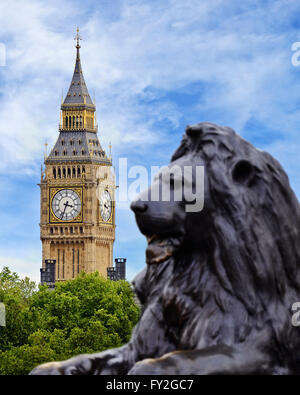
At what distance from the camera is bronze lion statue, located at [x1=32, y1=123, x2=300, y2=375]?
4.93 meters

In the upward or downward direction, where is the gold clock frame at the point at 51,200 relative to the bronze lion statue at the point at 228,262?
upward

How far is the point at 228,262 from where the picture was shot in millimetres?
4957

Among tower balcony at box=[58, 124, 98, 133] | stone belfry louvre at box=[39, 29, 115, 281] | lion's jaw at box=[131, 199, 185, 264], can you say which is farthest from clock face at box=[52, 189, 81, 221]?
lion's jaw at box=[131, 199, 185, 264]

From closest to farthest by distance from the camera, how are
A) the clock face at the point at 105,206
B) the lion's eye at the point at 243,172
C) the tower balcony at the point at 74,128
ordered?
1. the lion's eye at the point at 243,172
2. the clock face at the point at 105,206
3. the tower balcony at the point at 74,128

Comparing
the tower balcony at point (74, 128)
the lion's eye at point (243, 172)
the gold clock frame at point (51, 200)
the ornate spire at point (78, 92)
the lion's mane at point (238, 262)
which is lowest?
Result: the lion's mane at point (238, 262)

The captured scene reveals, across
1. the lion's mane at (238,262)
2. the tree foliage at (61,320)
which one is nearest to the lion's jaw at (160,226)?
the lion's mane at (238,262)

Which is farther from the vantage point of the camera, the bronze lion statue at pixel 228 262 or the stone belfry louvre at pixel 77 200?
the stone belfry louvre at pixel 77 200

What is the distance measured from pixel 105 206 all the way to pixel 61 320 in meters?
53.4

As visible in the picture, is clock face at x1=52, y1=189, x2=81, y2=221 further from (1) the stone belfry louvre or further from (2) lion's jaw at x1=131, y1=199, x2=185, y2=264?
(2) lion's jaw at x1=131, y1=199, x2=185, y2=264

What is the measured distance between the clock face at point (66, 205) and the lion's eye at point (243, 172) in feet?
324

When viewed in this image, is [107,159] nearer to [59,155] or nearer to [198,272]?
[59,155]

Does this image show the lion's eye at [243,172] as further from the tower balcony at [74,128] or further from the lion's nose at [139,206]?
the tower balcony at [74,128]

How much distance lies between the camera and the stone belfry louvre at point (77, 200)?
103 metres

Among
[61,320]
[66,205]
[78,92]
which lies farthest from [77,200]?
[61,320]
